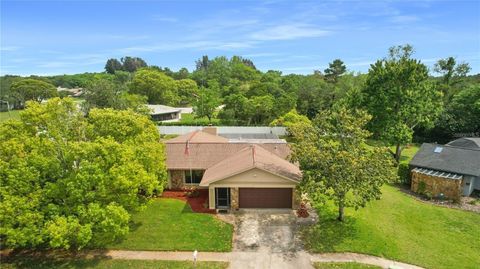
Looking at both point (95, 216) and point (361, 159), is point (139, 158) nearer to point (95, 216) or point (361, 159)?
point (95, 216)

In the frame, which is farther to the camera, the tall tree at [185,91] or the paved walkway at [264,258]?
the tall tree at [185,91]

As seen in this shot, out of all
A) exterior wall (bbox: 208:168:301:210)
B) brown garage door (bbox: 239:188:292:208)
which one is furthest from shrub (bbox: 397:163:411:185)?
brown garage door (bbox: 239:188:292:208)

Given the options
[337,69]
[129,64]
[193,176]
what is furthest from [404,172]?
[129,64]

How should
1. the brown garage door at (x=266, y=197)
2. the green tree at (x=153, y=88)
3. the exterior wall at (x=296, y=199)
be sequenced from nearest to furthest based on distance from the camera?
1. the exterior wall at (x=296, y=199)
2. the brown garage door at (x=266, y=197)
3. the green tree at (x=153, y=88)

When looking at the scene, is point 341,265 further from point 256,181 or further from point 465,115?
point 465,115

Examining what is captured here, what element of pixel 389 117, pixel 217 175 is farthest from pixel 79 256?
pixel 389 117

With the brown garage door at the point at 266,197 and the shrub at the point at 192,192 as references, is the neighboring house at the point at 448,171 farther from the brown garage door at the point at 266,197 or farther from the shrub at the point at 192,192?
the shrub at the point at 192,192

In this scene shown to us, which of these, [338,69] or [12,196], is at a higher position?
[338,69]

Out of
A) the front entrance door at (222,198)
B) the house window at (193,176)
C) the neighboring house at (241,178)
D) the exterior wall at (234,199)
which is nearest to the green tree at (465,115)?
the neighboring house at (241,178)
